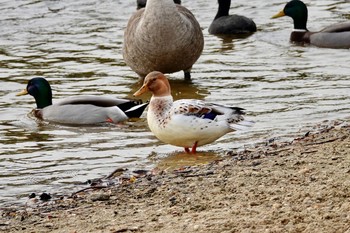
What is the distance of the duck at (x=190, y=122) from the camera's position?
31.0 feet

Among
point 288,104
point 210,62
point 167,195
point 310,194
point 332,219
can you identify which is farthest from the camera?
point 210,62

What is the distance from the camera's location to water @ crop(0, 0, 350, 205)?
31.8 feet

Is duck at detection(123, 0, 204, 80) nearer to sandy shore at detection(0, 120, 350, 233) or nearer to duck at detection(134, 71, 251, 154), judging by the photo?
duck at detection(134, 71, 251, 154)

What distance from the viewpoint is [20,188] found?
8.64 meters

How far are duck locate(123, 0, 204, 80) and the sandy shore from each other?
510 centimetres

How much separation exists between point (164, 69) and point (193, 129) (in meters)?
4.79

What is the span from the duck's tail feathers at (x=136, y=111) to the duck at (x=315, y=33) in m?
5.97

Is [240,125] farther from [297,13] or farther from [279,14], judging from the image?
[279,14]

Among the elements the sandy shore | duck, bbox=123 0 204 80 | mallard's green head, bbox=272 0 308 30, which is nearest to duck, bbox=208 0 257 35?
mallard's green head, bbox=272 0 308 30

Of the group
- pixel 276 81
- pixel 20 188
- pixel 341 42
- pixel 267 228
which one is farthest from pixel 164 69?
pixel 267 228

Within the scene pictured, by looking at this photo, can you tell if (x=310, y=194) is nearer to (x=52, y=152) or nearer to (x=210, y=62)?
(x=52, y=152)

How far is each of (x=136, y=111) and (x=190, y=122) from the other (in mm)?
2438

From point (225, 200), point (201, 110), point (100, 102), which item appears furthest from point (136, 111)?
point (225, 200)

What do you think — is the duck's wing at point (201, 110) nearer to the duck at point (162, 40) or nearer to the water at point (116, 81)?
the water at point (116, 81)
